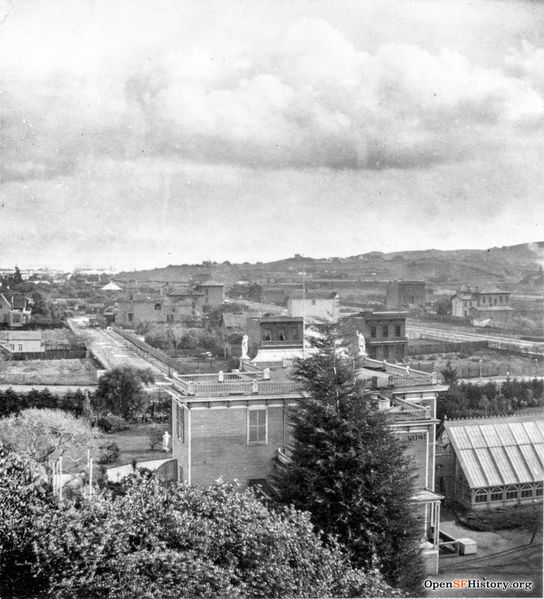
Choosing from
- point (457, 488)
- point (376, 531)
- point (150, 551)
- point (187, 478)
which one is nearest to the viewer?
point (150, 551)

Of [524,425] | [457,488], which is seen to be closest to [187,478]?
[457,488]

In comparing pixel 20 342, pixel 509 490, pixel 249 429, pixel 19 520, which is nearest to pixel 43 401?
pixel 20 342

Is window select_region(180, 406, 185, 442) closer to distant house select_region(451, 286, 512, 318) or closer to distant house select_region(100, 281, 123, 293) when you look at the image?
distant house select_region(100, 281, 123, 293)

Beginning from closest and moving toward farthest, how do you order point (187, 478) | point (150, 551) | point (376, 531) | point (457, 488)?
point (150, 551), point (376, 531), point (187, 478), point (457, 488)

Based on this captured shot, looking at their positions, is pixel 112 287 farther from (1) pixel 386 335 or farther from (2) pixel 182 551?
(2) pixel 182 551

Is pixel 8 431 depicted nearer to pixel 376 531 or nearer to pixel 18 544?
pixel 18 544

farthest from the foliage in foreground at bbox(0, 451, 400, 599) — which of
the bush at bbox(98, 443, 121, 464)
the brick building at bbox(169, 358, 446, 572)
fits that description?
the bush at bbox(98, 443, 121, 464)

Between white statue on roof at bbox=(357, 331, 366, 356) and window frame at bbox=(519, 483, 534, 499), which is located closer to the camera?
window frame at bbox=(519, 483, 534, 499)

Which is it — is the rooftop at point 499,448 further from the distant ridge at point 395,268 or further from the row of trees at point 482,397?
the distant ridge at point 395,268
